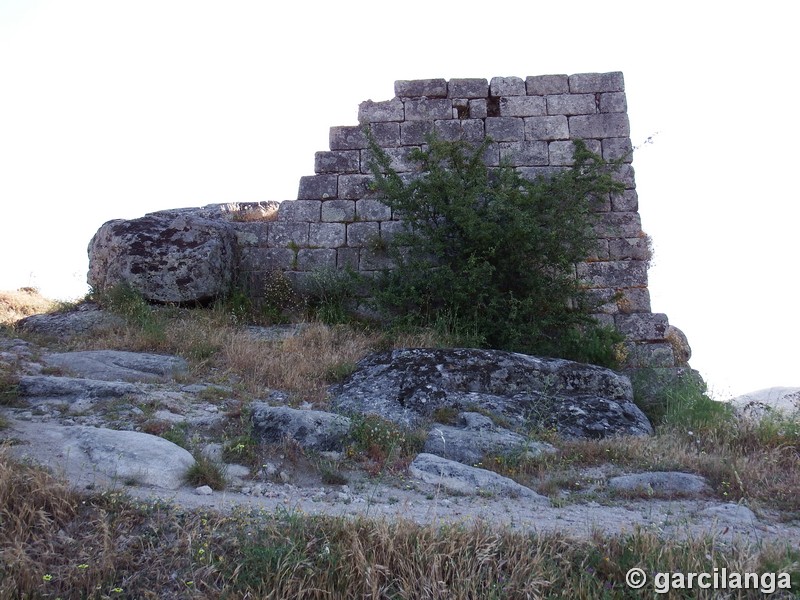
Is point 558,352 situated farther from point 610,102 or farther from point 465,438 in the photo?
point 610,102

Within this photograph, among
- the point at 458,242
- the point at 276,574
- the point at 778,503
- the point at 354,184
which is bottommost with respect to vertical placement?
the point at 778,503

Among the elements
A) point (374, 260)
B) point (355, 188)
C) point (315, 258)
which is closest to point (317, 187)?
point (355, 188)

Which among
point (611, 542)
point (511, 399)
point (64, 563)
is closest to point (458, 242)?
point (511, 399)

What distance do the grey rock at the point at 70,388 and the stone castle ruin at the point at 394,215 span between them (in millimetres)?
3250

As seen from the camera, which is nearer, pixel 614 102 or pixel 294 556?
pixel 294 556

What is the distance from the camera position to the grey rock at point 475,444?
5.24 meters

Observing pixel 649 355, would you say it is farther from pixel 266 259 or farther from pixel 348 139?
pixel 266 259

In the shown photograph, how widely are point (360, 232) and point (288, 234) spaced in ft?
3.41

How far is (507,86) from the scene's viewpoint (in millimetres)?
10016

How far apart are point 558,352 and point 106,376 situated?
16.3 feet

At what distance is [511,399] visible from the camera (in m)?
6.66

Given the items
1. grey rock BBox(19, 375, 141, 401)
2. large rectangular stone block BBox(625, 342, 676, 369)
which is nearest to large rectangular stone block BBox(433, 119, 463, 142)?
large rectangular stone block BBox(625, 342, 676, 369)

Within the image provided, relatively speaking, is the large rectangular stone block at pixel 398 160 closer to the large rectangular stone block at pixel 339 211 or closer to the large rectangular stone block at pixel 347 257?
the large rectangular stone block at pixel 339 211

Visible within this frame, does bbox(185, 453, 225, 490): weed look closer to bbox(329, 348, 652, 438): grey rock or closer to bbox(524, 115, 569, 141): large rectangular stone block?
bbox(329, 348, 652, 438): grey rock
